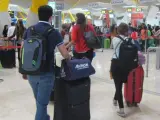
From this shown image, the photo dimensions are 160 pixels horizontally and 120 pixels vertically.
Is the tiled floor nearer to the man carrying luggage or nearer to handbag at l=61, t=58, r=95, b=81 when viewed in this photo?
the man carrying luggage

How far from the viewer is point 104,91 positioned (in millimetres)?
5277

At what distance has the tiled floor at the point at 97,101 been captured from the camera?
3877mm

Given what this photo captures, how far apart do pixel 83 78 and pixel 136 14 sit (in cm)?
2181

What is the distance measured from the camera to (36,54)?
2635 millimetres

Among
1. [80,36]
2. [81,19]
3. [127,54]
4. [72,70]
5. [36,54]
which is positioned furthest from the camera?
[80,36]

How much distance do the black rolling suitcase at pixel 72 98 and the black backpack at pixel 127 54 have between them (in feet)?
3.21

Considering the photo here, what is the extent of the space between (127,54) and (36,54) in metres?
1.54

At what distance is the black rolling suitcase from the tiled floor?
916 millimetres

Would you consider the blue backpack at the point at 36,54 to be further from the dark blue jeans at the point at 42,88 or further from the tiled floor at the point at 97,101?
the tiled floor at the point at 97,101

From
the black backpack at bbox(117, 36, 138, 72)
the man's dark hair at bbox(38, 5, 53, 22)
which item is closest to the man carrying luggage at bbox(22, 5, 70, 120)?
the man's dark hair at bbox(38, 5, 53, 22)

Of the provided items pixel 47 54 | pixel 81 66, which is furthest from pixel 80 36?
pixel 47 54

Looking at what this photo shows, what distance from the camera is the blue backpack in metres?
2.64

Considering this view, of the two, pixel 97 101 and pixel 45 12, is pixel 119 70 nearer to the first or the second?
pixel 97 101

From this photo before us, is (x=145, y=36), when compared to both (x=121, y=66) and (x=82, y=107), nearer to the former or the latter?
(x=121, y=66)
